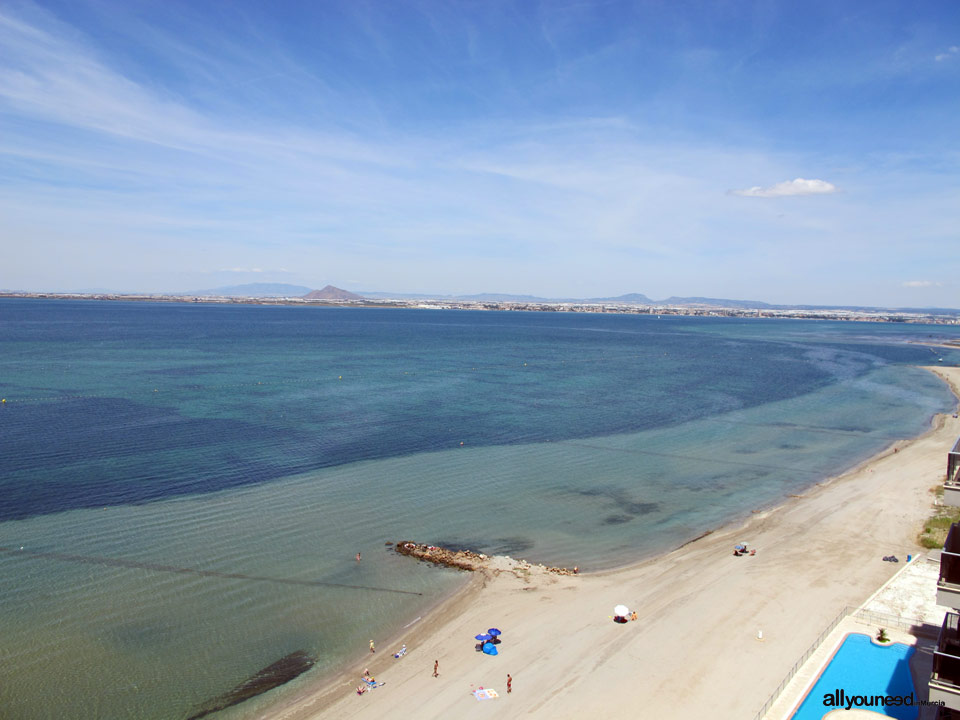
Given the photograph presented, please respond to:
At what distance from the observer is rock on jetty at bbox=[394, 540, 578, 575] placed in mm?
32438

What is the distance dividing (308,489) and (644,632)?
2558 centimetres

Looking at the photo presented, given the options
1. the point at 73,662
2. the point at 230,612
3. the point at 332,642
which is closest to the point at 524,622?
the point at 332,642

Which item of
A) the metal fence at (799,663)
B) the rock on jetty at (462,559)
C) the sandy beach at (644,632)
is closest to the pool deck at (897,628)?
the metal fence at (799,663)

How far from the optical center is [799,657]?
23.9m

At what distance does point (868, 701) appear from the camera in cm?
2055

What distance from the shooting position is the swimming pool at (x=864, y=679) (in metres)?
20.4

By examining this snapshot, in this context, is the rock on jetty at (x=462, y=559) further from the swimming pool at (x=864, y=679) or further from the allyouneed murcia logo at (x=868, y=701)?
the allyouneed murcia logo at (x=868, y=701)

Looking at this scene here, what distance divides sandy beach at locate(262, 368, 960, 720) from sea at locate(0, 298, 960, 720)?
1917 millimetres

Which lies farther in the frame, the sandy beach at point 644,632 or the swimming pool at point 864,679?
the sandy beach at point 644,632

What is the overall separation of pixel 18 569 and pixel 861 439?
70456 millimetres

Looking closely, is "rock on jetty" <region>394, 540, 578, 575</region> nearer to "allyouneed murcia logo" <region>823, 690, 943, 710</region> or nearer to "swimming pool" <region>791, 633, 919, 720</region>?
"swimming pool" <region>791, 633, 919, 720</region>

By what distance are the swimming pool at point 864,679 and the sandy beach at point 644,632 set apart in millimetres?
1524

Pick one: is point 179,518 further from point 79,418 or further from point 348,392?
point 348,392

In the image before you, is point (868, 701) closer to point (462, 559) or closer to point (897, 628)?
point (897, 628)
